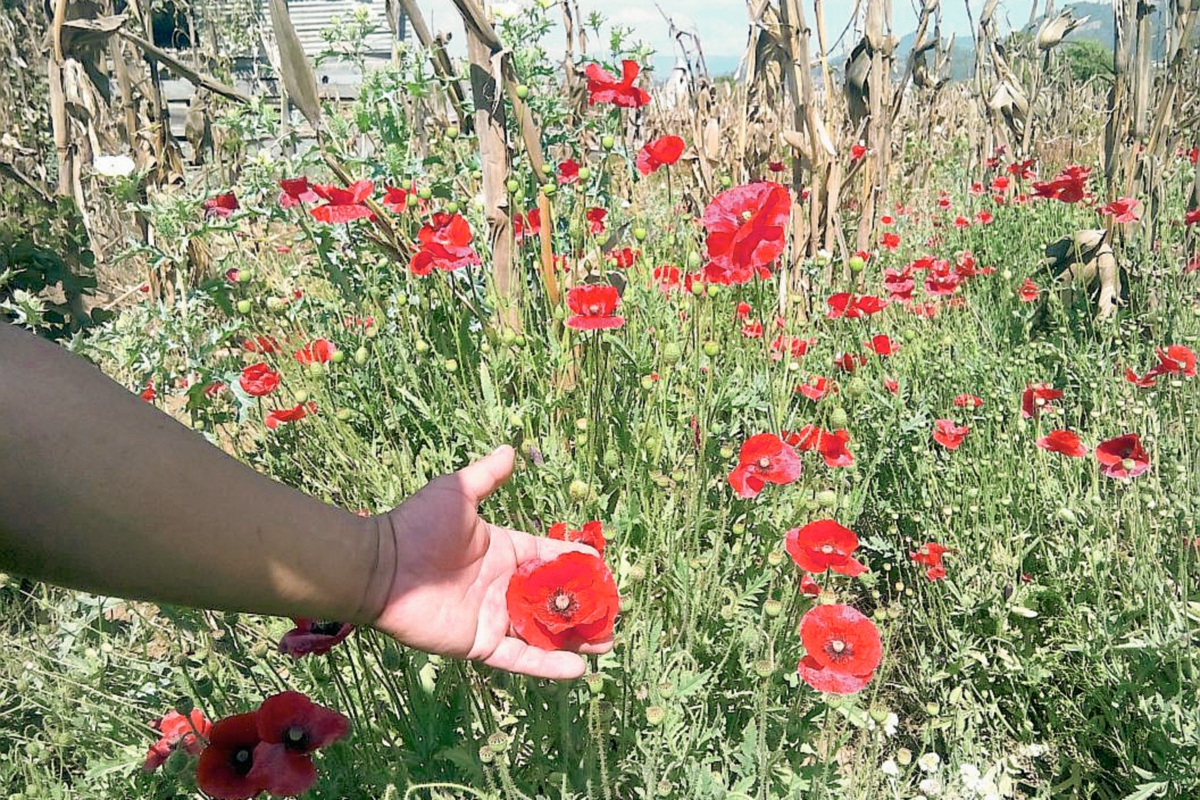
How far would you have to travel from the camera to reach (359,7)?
3.02 meters

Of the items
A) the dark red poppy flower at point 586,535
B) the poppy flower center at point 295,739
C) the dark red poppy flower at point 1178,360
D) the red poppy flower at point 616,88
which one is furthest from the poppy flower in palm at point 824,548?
the red poppy flower at point 616,88

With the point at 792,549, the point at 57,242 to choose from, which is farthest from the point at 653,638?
the point at 57,242

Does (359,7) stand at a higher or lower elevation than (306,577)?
higher

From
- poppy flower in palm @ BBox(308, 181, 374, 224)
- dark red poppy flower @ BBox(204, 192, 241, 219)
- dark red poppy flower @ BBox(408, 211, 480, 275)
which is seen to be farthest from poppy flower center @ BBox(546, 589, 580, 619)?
dark red poppy flower @ BBox(204, 192, 241, 219)

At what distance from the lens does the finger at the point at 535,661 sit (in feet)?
3.61

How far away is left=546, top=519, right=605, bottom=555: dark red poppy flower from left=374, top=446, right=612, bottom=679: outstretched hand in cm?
12

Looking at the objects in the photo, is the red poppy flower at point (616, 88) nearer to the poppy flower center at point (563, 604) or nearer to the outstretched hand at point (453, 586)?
the outstretched hand at point (453, 586)

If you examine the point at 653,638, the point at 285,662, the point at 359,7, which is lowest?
the point at 285,662

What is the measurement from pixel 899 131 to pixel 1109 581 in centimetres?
507

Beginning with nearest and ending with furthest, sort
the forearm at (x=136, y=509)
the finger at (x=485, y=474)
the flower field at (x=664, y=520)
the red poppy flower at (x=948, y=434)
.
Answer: the forearm at (x=136, y=509), the finger at (x=485, y=474), the flower field at (x=664, y=520), the red poppy flower at (x=948, y=434)

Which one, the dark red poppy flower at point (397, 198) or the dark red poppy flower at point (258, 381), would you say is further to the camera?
the dark red poppy flower at point (397, 198)

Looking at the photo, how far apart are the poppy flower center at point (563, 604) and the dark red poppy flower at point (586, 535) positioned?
27 centimetres

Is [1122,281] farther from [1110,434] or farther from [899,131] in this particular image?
[899,131]

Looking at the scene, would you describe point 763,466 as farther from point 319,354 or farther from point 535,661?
point 319,354
